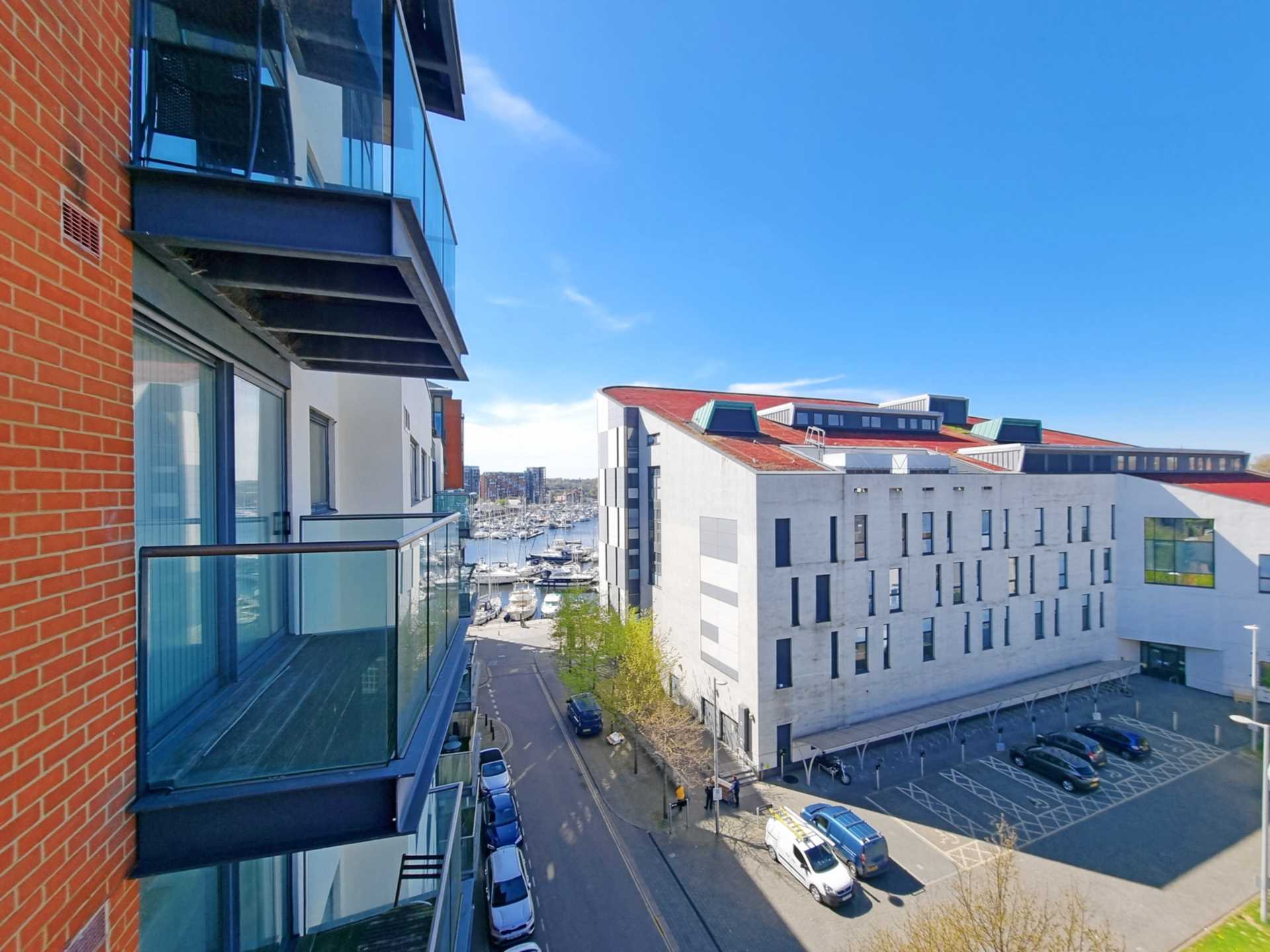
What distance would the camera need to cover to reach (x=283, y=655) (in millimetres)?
4508

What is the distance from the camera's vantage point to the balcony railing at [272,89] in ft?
9.80

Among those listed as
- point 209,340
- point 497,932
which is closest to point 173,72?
point 209,340

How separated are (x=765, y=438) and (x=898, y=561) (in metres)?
8.19

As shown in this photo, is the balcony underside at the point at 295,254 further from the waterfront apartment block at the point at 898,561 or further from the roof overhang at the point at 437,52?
the waterfront apartment block at the point at 898,561

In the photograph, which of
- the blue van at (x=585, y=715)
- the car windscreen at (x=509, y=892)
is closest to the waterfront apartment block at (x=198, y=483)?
the car windscreen at (x=509, y=892)

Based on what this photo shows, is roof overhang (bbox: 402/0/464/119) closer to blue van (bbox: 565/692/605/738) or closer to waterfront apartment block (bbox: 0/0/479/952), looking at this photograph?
waterfront apartment block (bbox: 0/0/479/952)

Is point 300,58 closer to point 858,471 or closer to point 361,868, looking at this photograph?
point 361,868

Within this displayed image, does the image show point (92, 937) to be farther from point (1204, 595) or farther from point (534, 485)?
point (534, 485)

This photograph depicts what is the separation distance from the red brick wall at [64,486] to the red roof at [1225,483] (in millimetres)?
40233

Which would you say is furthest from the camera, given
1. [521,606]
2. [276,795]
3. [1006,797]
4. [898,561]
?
[521,606]

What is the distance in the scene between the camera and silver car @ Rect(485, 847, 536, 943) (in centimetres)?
1248

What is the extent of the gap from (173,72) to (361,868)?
26.9ft

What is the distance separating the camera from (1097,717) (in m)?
24.1

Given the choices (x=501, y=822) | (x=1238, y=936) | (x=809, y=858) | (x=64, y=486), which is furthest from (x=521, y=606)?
(x=64, y=486)
